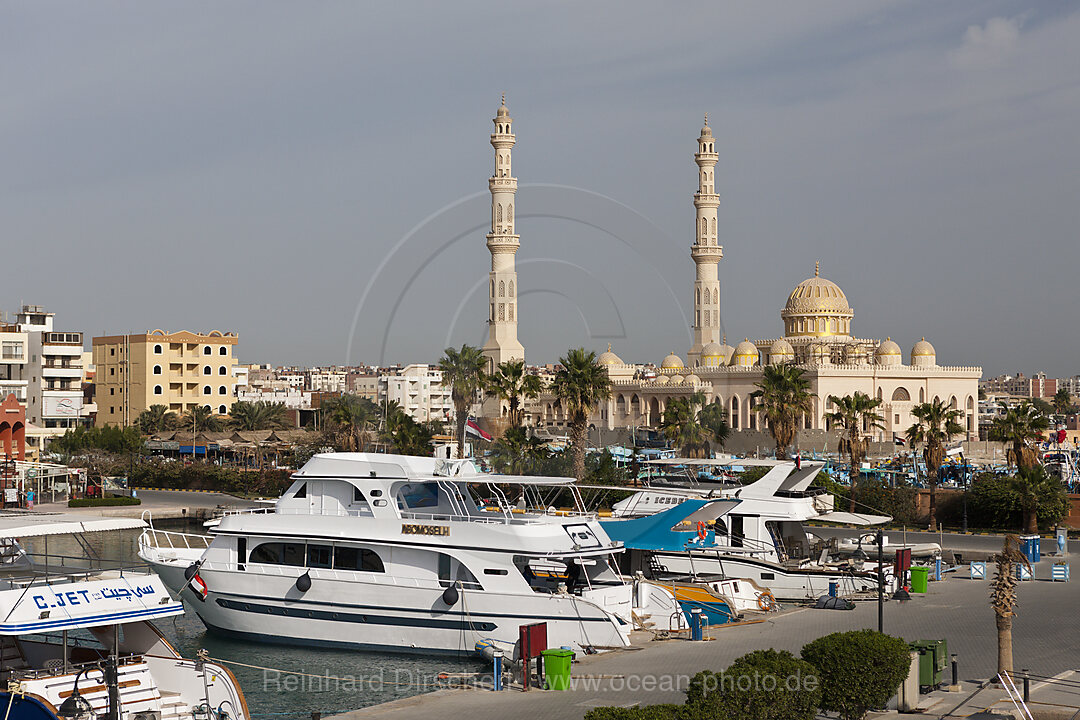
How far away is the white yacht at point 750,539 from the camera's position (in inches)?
1166

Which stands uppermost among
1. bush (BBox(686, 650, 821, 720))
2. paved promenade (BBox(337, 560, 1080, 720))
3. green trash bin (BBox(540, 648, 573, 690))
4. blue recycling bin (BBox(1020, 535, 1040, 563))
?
bush (BBox(686, 650, 821, 720))

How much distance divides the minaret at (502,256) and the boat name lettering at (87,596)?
81.0m

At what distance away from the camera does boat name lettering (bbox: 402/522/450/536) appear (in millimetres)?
25391

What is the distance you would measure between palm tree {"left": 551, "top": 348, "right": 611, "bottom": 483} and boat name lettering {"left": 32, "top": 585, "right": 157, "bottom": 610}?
127 feet

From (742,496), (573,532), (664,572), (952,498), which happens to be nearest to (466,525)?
(573,532)

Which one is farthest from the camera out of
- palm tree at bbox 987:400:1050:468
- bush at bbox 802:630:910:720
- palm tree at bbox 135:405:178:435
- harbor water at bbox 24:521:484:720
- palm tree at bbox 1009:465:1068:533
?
palm tree at bbox 135:405:178:435

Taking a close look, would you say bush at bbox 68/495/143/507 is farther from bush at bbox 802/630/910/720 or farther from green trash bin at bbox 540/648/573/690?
bush at bbox 802/630/910/720

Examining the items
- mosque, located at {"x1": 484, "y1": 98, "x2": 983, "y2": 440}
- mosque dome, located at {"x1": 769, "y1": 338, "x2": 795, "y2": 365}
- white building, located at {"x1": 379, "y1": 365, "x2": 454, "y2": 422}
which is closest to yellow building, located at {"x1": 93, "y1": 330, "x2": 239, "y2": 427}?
mosque, located at {"x1": 484, "y1": 98, "x2": 983, "y2": 440}

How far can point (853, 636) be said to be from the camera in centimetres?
1672

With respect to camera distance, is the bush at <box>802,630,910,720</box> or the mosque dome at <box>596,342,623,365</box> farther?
the mosque dome at <box>596,342,623,365</box>

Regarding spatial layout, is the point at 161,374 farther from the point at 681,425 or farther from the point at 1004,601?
the point at 1004,601

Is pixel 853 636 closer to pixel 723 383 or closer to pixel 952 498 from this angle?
pixel 952 498

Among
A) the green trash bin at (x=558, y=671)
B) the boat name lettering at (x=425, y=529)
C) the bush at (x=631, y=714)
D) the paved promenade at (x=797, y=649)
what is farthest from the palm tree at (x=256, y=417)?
the bush at (x=631, y=714)

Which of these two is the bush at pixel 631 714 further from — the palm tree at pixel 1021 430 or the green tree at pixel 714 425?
the green tree at pixel 714 425
